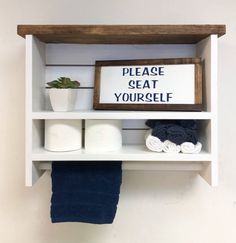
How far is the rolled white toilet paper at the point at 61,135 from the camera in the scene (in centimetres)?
95

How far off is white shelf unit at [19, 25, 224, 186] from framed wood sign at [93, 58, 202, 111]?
0.05 m

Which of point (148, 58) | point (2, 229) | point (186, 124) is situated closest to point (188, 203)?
point (186, 124)

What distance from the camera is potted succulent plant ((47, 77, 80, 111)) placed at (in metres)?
0.94

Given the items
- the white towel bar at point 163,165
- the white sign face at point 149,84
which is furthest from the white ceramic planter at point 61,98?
the white towel bar at point 163,165

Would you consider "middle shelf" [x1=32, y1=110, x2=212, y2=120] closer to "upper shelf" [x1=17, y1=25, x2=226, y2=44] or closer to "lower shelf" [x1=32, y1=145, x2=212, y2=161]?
"lower shelf" [x1=32, y1=145, x2=212, y2=161]

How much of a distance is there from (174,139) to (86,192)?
32cm

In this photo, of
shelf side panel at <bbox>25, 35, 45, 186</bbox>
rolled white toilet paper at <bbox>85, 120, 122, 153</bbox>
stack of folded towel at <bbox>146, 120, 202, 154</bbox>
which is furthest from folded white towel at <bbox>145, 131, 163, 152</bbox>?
shelf side panel at <bbox>25, 35, 45, 186</bbox>

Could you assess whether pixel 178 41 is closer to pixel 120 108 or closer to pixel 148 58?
pixel 148 58

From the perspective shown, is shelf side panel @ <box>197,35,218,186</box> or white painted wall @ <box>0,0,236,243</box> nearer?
shelf side panel @ <box>197,35,218,186</box>

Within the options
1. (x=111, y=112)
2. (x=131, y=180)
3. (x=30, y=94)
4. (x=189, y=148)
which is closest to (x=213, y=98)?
(x=189, y=148)

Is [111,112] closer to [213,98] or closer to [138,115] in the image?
[138,115]

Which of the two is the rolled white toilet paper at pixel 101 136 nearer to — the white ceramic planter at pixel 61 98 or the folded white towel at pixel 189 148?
the white ceramic planter at pixel 61 98

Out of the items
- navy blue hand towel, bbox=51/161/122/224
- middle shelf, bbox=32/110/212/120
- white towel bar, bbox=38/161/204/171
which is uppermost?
middle shelf, bbox=32/110/212/120

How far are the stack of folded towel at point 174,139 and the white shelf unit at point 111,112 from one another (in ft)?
0.08
